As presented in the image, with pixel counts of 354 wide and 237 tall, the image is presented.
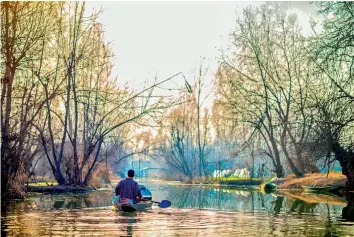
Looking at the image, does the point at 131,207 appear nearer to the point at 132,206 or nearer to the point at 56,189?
the point at 132,206

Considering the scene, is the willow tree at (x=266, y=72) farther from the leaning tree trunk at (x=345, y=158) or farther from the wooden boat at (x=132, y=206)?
the wooden boat at (x=132, y=206)

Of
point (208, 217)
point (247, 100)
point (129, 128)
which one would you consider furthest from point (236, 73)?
point (208, 217)

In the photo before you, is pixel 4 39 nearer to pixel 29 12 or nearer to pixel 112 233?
pixel 29 12

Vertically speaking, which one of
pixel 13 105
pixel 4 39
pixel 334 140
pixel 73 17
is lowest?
pixel 334 140

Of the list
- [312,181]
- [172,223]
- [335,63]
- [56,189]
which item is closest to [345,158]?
[335,63]

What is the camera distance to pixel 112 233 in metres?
12.8

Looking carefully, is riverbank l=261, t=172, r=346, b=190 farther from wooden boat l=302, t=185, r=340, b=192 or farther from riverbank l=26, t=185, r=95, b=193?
riverbank l=26, t=185, r=95, b=193

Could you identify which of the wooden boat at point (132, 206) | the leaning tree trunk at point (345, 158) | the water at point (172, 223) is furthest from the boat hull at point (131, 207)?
the leaning tree trunk at point (345, 158)

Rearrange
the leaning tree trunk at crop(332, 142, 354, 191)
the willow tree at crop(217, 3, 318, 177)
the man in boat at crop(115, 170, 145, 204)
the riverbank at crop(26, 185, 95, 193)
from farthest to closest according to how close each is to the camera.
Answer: the willow tree at crop(217, 3, 318, 177)
the riverbank at crop(26, 185, 95, 193)
the leaning tree trunk at crop(332, 142, 354, 191)
the man in boat at crop(115, 170, 145, 204)

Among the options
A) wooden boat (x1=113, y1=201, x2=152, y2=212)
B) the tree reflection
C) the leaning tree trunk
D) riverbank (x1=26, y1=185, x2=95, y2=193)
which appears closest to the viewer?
the tree reflection

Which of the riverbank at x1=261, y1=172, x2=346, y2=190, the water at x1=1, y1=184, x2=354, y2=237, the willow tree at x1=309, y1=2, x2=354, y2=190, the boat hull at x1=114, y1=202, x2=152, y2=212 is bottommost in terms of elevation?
the water at x1=1, y1=184, x2=354, y2=237

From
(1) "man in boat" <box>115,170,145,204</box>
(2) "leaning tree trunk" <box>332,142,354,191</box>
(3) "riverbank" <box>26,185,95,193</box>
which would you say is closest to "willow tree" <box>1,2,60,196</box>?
(1) "man in boat" <box>115,170,145,204</box>

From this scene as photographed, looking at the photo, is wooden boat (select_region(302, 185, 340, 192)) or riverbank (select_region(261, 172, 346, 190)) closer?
wooden boat (select_region(302, 185, 340, 192))

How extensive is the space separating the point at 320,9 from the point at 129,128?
1316 inches
